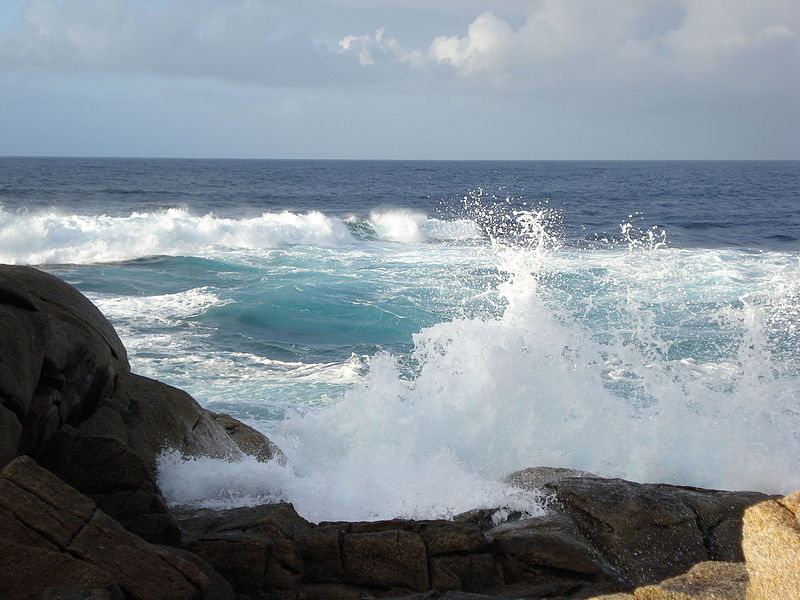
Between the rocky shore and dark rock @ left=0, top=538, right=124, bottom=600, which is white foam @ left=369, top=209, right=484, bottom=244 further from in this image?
dark rock @ left=0, top=538, right=124, bottom=600

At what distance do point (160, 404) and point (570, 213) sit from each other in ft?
107

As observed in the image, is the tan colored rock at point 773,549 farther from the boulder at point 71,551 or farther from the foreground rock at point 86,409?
the foreground rock at point 86,409

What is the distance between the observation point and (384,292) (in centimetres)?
1683

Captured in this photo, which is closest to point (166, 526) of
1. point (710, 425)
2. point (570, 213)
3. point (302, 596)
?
point (302, 596)

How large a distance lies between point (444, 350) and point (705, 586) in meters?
6.07

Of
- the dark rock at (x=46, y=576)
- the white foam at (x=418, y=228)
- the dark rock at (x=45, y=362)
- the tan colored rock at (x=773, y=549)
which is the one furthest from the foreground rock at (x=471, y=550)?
the white foam at (x=418, y=228)

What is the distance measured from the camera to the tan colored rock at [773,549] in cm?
351

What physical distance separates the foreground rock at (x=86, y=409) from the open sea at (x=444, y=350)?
0.53 metres

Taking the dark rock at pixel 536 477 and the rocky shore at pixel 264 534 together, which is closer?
the rocky shore at pixel 264 534

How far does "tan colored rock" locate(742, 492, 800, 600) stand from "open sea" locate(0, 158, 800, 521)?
193 centimetres

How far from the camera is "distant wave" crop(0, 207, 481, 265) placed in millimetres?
21719

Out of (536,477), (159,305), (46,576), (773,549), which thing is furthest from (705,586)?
(159,305)

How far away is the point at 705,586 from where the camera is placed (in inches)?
150

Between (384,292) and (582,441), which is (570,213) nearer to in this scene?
(384,292)
